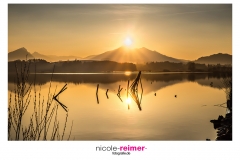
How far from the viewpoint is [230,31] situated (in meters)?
4.98

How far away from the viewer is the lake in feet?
16.3

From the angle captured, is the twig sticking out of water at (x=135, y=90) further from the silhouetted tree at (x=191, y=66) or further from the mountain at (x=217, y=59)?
the mountain at (x=217, y=59)

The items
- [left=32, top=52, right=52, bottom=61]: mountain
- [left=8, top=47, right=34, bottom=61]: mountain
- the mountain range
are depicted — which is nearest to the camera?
[left=8, top=47, right=34, bottom=61]: mountain

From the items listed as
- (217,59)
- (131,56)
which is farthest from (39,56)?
(217,59)

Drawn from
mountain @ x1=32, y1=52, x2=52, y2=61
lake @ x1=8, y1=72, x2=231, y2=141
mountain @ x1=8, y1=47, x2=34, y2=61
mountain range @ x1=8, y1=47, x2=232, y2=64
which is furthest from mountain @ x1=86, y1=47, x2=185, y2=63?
mountain @ x1=8, y1=47, x2=34, y2=61

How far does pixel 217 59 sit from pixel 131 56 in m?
1.10

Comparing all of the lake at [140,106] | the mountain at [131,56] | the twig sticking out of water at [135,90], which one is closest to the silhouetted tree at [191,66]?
the lake at [140,106]

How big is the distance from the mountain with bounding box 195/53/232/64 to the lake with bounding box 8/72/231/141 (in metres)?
0.20

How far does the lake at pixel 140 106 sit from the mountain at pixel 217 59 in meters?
0.20

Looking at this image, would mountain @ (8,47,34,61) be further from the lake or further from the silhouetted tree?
the silhouetted tree

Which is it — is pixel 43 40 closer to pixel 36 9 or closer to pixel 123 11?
pixel 36 9

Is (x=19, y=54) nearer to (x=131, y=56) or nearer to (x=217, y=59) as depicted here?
(x=131, y=56)
